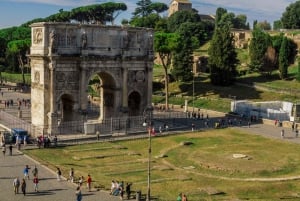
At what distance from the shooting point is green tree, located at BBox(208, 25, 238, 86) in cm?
8500

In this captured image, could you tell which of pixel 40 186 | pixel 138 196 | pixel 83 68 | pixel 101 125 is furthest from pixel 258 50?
pixel 138 196

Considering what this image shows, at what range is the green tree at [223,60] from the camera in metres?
85.0

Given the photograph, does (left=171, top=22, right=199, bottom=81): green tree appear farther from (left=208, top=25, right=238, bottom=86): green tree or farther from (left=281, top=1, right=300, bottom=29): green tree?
(left=281, top=1, right=300, bottom=29): green tree

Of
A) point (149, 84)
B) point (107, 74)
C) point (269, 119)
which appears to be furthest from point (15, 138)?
point (269, 119)

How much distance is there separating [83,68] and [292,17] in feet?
299

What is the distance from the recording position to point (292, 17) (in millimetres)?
132500

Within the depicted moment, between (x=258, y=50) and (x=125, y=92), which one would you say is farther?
(x=258, y=50)

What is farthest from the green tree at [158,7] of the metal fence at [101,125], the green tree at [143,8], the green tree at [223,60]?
the metal fence at [101,125]

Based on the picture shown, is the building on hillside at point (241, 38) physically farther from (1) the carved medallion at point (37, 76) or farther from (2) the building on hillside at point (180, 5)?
(1) the carved medallion at point (37, 76)

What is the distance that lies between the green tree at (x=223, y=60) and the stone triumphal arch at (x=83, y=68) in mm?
27386

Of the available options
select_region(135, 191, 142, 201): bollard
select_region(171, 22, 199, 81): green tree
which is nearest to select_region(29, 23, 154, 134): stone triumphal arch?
select_region(135, 191, 142, 201): bollard

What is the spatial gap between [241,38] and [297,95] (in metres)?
47.6

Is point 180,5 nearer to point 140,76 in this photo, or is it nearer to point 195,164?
point 140,76

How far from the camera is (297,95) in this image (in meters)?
78.5
